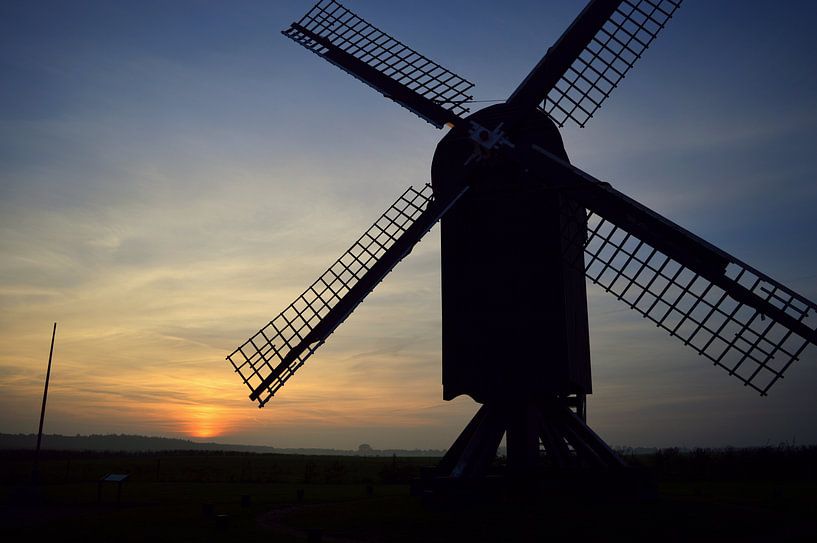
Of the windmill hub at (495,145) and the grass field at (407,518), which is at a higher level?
the windmill hub at (495,145)

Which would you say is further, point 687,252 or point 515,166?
point 515,166

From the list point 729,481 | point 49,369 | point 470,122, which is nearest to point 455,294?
point 470,122

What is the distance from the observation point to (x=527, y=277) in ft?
52.5

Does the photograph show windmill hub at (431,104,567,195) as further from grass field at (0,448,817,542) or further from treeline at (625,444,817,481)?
treeline at (625,444,817,481)

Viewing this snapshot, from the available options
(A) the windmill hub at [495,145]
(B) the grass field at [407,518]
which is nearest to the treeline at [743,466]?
(B) the grass field at [407,518]

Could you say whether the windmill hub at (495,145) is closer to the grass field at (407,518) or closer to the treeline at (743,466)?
the grass field at (407,518)

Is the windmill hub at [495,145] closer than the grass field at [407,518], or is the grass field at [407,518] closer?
the grass field at [407,518]

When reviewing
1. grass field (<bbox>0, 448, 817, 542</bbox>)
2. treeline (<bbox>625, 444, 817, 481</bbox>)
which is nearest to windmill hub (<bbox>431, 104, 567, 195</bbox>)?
grass field (<bbox>0, 448, 817, 542</bbox>)

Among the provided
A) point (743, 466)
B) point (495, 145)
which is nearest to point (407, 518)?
point (495, 145)

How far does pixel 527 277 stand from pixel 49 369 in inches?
694

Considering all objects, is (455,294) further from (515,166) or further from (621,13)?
(621,13)

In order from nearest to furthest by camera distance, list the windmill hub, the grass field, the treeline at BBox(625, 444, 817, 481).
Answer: the grass field < the windmill hub < the treeline at BBox(625, 444, 817, 481)

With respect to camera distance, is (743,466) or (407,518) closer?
(407,518)

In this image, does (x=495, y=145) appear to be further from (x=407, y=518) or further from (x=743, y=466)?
(x=743, y=466)
